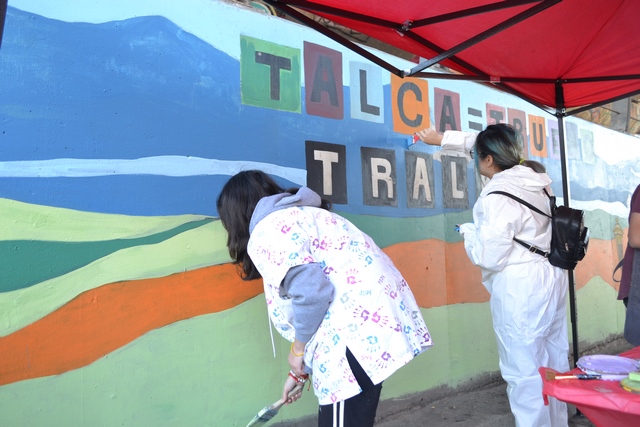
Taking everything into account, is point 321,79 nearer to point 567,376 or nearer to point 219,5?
point 219,5

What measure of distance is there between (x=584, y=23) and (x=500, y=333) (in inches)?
68.5

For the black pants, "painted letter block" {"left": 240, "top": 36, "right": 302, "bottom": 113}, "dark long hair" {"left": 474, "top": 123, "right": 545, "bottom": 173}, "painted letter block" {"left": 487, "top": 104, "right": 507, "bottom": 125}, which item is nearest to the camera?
the black pants

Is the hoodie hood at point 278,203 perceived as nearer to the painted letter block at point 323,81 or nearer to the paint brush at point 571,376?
the paint brush at point 571,376

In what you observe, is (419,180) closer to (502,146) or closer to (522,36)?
(502,146)

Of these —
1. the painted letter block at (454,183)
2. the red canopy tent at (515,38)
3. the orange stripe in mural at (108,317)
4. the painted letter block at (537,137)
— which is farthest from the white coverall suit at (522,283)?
the painted letter block at (537,137)

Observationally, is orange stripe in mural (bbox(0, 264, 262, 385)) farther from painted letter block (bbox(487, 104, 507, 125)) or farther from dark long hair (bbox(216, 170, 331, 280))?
painted letter block (bbox(487, 104, 507, 125))

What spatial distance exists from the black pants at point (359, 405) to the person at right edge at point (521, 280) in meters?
1.28

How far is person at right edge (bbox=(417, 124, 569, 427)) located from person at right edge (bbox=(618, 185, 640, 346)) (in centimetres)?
31

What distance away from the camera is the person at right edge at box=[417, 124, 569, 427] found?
2.78 metres

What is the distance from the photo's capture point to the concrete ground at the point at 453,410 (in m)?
3.54

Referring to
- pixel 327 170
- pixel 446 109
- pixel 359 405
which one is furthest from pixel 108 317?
pixel 446 109

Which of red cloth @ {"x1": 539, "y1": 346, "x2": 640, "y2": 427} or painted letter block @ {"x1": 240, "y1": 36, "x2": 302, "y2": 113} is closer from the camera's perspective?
red cloth @ {"x1": 539, "y1": 346, "x2": 640, "y2": 427}

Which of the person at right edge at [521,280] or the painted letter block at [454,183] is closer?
the person at right edge at [521,280]

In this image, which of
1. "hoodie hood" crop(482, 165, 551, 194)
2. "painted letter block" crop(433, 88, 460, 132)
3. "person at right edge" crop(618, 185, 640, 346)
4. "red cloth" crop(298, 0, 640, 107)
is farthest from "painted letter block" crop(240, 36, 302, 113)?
"person at right edge" crop(618, 185, 640, 346)
